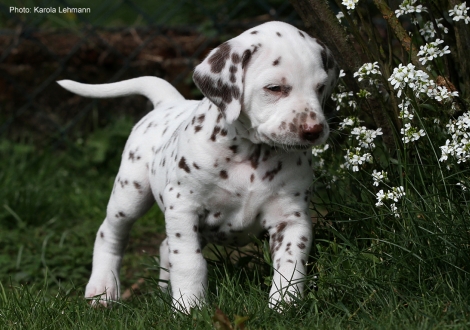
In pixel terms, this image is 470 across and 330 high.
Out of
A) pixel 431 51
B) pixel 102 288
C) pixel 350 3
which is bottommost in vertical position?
pixel 102 288

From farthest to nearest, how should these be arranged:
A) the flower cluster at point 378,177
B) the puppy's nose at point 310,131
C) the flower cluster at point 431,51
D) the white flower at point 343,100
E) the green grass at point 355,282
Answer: the white flower at point 343,100, the flower cluster at point 378,177, the flower cluster at point 431,51, the puppy's nose at point 310,131, the green grass at point 355,282

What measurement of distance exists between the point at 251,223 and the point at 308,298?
0.57 meters

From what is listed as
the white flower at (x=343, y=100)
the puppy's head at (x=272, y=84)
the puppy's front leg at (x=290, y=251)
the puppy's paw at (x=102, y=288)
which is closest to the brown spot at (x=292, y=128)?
the puppy's head at (x=272, y=84)

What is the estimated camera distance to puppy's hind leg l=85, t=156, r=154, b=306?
14.2ft

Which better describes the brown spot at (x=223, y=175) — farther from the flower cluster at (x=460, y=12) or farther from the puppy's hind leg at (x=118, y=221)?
the flower cluster at (x=460, y=12)

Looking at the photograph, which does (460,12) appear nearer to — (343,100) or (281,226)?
(343,100)

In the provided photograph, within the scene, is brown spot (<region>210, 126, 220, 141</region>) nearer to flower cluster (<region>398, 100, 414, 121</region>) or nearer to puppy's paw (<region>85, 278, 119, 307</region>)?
flower cluster (<region>398, 100, 414, 121</region>)

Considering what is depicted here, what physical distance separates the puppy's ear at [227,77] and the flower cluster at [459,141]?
943 mm

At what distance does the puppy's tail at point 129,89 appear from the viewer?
464 centimetres

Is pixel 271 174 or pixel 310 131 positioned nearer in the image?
pixel 310 131

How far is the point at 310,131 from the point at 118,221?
1601 mm

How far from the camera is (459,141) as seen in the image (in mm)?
3541

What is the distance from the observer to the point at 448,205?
11.1 ft

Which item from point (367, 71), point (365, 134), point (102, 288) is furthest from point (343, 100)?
point (102, 288)
